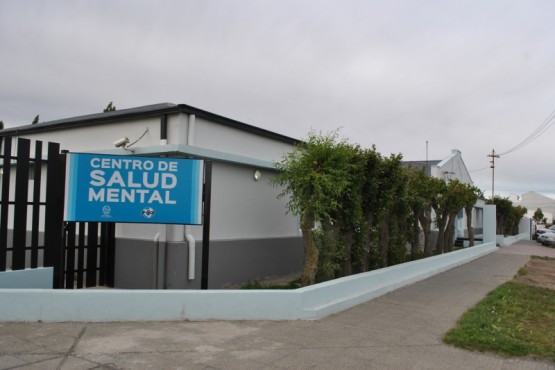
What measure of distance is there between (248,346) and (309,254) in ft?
10.7

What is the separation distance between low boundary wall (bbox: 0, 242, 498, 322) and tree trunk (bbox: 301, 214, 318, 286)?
0.78 m

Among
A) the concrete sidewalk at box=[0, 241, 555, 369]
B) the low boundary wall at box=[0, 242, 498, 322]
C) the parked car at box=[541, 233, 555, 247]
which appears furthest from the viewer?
the parked car at box=[541, 233, 555, 247]

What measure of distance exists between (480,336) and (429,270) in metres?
6.49

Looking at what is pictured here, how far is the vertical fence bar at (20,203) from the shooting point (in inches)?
277

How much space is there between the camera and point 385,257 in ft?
37.7

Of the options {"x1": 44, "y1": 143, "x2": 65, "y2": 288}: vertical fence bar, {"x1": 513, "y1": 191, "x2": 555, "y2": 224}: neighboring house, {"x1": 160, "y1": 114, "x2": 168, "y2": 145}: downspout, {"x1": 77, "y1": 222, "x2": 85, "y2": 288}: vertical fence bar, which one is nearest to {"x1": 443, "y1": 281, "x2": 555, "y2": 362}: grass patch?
{"x1": 44, "y1": 143, "x2": 65, "y2": 288}: vertical fence bar

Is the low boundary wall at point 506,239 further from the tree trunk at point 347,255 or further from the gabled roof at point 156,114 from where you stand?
the tree trunk at point 347,255

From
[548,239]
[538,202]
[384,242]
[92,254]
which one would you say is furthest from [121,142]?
[538,202]

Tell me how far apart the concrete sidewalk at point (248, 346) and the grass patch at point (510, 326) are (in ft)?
0.84

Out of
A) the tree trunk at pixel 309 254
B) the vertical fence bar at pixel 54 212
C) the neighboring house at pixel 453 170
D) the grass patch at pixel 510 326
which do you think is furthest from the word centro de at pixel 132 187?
the neighboring house at pixel 453 170

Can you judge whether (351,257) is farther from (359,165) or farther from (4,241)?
(4,241)

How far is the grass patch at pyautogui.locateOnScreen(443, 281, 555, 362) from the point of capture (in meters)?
6.09

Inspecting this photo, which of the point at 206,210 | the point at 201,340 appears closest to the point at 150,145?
the point at 206,210

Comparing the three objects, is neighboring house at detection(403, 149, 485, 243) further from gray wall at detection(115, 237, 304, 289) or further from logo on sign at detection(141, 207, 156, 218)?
logo on sign at detection(141, 207, 156, 218)
